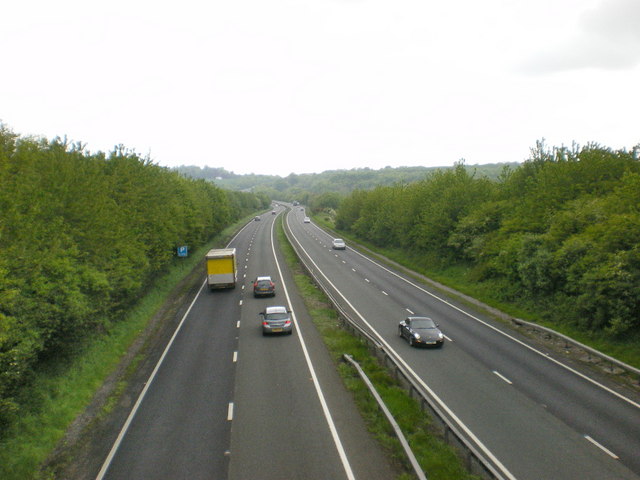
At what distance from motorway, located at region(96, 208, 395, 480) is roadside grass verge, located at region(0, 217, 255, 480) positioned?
6.49 feet

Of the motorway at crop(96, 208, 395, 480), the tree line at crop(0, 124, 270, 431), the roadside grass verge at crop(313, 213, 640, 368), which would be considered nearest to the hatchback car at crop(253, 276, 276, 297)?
the tree line at crop(0, 124, 270, 431)

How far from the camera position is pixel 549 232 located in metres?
30.6

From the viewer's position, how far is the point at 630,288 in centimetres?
2120

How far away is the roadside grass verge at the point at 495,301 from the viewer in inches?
829

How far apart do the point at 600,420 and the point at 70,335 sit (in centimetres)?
1989

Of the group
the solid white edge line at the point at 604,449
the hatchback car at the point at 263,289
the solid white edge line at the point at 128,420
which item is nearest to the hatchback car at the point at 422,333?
the solid white edge line at the point at 604,449

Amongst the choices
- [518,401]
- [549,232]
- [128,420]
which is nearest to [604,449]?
[518,401]

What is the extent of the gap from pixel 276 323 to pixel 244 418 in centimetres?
1008

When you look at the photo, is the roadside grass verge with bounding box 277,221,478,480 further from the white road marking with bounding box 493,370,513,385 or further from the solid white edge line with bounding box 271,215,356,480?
the white road marking with bounding box 493,370,513,385

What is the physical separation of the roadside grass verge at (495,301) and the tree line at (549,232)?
413 millimetres

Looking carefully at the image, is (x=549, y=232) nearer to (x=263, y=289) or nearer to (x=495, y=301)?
(x=495, y=301)

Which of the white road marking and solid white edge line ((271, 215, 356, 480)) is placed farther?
the white road marking

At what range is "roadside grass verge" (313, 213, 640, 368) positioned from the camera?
21062mm

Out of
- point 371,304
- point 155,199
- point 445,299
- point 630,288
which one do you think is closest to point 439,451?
point 630,288
